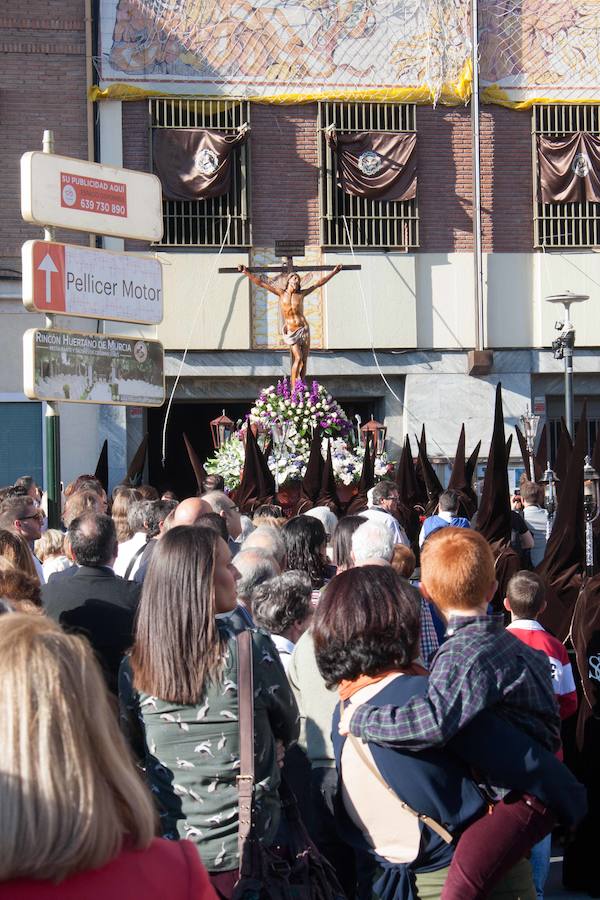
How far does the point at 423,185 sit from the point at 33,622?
63.6 ft

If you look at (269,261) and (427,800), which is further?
(269,261)

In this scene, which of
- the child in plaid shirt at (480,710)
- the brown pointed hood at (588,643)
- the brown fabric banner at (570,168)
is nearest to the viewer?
the child in plaid shirt at (480,710)

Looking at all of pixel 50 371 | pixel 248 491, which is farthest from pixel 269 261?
pixel 50 371

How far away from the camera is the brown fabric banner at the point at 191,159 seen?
1952 cm

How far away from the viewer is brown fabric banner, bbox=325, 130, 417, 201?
1998 cm

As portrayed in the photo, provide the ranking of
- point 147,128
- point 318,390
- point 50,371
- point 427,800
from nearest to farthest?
point 427,800 → point 50,371 → point 318,390 → point 147,128

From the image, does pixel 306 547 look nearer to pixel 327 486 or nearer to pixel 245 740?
pixel 245 740

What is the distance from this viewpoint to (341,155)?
2005cm

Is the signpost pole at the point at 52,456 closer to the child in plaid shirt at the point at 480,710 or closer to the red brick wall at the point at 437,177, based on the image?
the child in plaid shirt at the point at 480,710

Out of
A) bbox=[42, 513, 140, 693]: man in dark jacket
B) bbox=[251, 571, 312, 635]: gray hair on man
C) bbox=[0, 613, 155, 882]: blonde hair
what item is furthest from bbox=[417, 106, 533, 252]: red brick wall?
bbox=[0, 613, 155, 882]: blonde hair

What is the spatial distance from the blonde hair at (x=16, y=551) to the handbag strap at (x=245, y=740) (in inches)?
54.9

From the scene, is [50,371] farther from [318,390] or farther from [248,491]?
[318,390]

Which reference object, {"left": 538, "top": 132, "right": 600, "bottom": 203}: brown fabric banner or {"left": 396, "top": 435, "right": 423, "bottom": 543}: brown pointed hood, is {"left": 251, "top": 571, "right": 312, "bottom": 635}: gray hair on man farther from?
{"left": 538, "top": 132, "right": 600, "bottom": 203}: brown fabric banner

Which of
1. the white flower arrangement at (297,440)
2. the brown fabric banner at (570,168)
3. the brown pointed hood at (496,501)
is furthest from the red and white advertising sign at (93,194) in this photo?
the brown fabric banner at (570,168)
